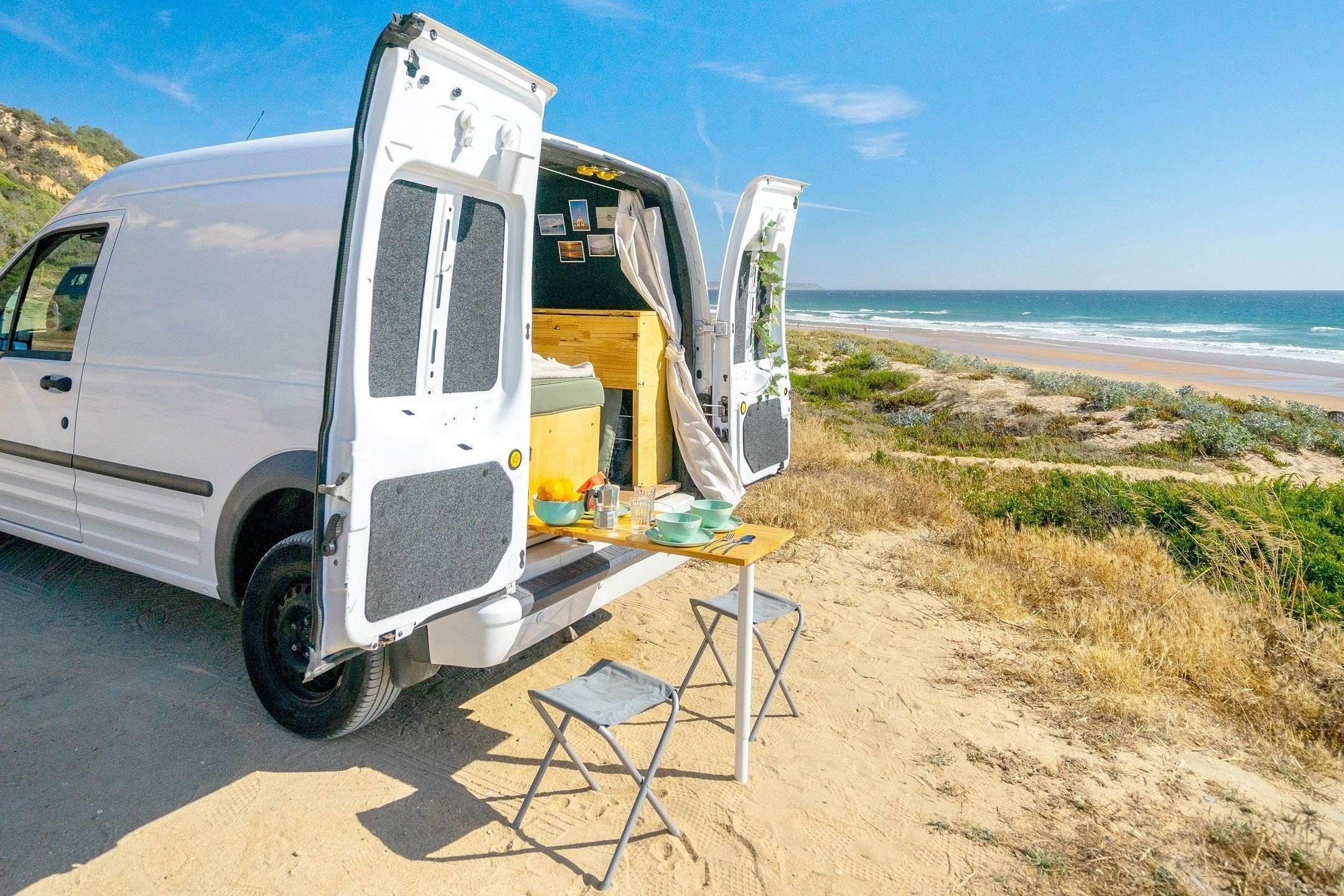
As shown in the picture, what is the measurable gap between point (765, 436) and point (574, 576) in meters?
2.21

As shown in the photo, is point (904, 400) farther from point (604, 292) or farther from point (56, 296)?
point (56, 296)

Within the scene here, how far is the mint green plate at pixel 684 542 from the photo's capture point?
11.1 ft

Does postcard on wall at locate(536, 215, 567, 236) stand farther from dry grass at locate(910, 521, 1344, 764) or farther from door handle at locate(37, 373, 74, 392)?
dry grass at locate(910, 521, 1344, 764)

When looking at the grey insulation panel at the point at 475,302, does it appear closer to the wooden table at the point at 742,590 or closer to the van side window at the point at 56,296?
the wooden table at the point at 742,590

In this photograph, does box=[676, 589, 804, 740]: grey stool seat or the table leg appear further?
box=[676, 589, 804, 740]: grey stool seat

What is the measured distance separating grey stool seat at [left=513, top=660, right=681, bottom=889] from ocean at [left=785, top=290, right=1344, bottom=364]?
105ft

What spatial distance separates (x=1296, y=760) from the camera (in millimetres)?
3662

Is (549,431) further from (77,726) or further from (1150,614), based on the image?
(1150,614)

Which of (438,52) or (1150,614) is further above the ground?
(438,52)

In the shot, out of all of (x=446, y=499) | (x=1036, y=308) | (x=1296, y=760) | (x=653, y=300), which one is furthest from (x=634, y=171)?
(x=1036, y=308)

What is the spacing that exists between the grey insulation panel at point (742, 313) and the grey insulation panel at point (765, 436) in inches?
13.5

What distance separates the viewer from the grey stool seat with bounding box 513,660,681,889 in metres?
2.82

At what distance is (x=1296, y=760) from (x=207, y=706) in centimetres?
461

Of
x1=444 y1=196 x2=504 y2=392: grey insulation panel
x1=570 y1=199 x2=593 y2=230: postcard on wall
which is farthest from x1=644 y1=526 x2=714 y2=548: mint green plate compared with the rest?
x1=570 y1=199 x2=593 y2=230: postcard on wall
